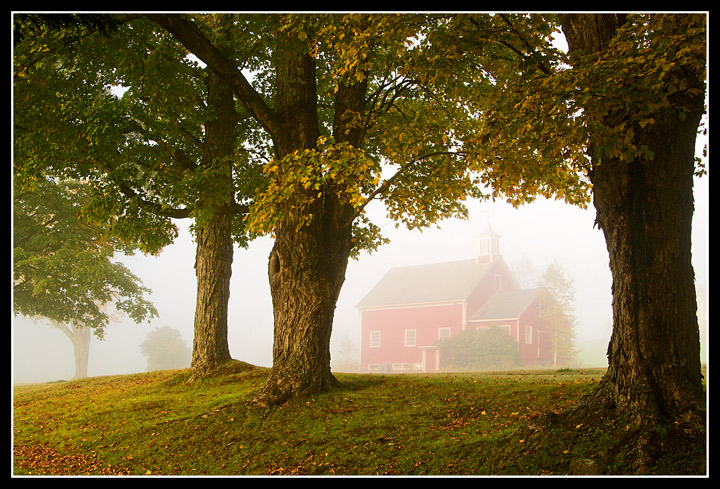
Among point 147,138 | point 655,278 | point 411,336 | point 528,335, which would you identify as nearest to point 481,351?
point 528,335

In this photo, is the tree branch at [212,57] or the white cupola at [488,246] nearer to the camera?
the tree branch at [212,57]

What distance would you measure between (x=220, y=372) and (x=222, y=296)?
2.14 m

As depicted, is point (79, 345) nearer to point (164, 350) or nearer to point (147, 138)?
point (164, 350)

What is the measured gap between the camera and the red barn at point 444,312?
153 ft

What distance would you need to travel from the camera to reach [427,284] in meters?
55.8

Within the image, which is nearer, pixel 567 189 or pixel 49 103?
pixel 567 189

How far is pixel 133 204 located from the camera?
15.6 metres

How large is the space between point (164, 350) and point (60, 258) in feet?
94.9

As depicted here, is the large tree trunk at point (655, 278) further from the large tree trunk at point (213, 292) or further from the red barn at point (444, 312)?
the red barn at point (444, 312)

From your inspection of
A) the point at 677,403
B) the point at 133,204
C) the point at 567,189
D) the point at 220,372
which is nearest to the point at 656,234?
the point at 677,403

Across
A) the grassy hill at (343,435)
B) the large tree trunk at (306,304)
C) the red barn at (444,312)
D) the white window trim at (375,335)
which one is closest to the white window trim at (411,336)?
the red barn at (444,312)

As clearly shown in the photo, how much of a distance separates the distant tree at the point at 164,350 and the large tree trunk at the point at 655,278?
150 feet

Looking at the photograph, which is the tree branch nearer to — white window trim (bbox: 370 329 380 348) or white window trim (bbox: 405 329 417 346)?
white window trim (bbox: 405 329 417 346)

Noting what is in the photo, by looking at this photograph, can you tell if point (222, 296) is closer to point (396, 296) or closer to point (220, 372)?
point (220, 372)
